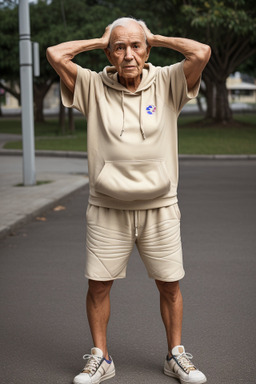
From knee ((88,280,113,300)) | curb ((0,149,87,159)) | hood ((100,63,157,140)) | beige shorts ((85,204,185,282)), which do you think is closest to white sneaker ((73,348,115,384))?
knee ((88,280,113,300))

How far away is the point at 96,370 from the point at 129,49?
1.65 metres

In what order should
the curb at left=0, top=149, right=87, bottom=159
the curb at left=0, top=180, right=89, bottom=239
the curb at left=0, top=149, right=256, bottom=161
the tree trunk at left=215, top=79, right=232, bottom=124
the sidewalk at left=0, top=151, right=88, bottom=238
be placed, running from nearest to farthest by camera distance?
the curb at left=0, top=180, right=89, bottom=239
the sidewalk at left=0, top=151, right=88, bottom=238
the curb at left=0, top=149, right=256, bottom=161
the curb at left=0, top=149, right=87, bottom=159
the tree trunk at left=215, top=79, right=232, bottom=124

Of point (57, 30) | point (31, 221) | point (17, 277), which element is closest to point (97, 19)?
point (57, 30)

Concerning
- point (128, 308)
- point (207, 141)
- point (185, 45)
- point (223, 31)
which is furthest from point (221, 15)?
point (185, 45)

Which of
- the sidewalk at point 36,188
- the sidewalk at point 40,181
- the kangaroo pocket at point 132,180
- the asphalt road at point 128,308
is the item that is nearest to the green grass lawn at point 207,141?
the sidewalk at point 40,181

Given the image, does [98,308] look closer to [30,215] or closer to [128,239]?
[128,239]

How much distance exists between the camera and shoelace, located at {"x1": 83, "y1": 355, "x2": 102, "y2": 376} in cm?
354

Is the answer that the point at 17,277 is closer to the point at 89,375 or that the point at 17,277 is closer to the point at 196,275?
the point at 196,275

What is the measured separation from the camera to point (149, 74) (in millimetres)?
3459

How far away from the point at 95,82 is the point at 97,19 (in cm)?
3059

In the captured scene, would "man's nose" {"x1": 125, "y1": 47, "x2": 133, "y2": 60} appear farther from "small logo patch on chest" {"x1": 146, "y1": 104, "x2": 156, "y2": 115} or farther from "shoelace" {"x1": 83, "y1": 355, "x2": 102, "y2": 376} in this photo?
"shoelace" {"x1": 83, "y1": 355, "x2": 102, "y2": 376}

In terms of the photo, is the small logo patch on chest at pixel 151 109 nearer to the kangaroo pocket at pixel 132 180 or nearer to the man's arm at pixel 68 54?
the kangaroo pocket at pixel 132 180

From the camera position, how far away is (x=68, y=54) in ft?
11.2

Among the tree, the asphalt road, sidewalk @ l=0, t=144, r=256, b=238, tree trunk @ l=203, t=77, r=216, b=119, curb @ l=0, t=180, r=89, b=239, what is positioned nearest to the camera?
the asphalt road
